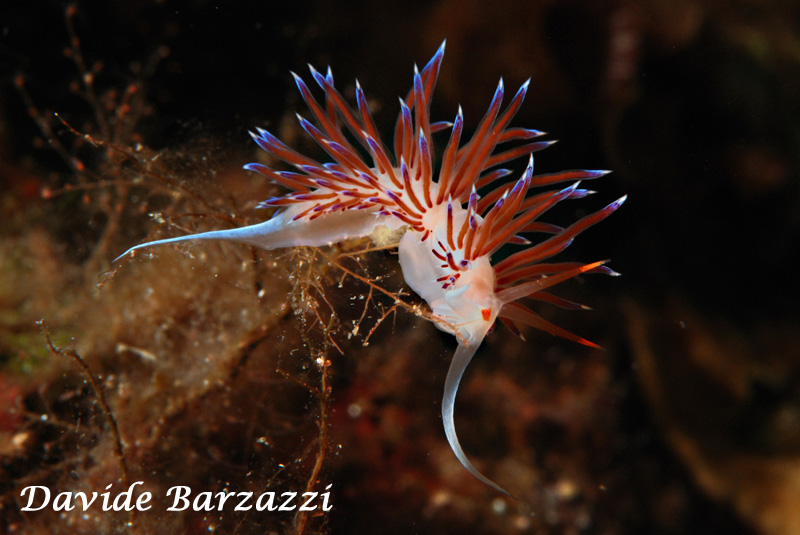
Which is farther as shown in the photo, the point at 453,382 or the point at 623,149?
the point at 623,149

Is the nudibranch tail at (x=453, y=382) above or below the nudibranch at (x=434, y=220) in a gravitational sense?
below

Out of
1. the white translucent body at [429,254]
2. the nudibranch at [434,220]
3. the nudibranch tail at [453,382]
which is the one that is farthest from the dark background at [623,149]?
the nudibranch tail at [453,382]

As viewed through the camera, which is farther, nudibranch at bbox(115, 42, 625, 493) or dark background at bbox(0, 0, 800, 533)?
dark background at bbox(0, 0, 800, 533)

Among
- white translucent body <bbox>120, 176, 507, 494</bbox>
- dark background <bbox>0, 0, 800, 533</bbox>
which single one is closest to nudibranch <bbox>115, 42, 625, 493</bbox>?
white translucent body <bbox>120, 176, 507, 494</bbox>

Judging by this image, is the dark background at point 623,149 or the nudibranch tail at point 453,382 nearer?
the nudibranch tail at point 453,382

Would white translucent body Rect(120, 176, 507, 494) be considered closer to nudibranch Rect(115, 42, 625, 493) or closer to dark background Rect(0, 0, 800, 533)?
nudibranch Rect(115, 42, 625, 493)

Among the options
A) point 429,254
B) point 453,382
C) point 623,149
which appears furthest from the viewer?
point 623,149

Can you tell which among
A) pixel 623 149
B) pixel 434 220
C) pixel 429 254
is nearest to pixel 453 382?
pixel 429 254

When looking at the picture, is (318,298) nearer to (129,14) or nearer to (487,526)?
(487,526)

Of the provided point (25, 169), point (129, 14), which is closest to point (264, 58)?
point (129, 14)

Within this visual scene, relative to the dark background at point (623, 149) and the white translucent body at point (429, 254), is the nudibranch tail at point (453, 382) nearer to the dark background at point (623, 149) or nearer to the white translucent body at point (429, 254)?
the white translucent body at point (429, 254)

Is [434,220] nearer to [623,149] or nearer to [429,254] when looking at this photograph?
[429,254]

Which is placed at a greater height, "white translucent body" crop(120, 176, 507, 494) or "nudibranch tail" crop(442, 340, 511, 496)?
"white translucent body" crop(120, 176, 507, 494)
